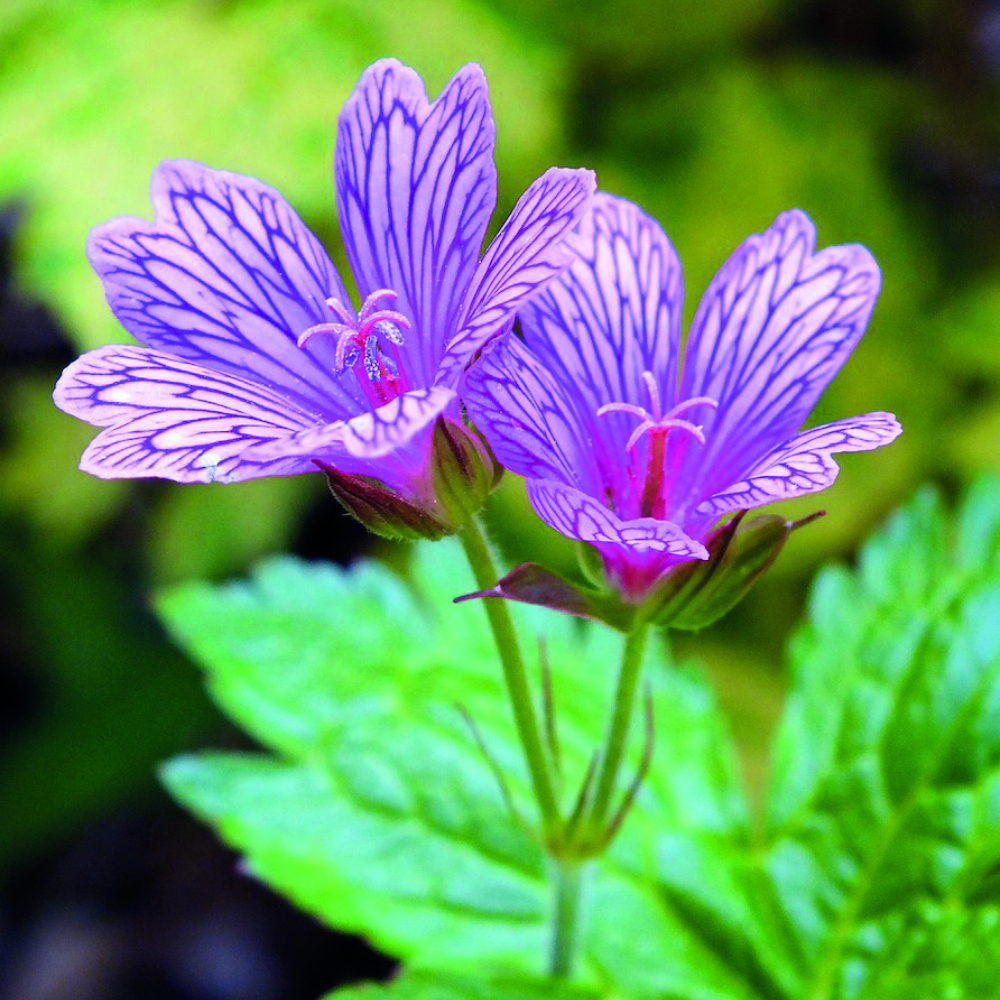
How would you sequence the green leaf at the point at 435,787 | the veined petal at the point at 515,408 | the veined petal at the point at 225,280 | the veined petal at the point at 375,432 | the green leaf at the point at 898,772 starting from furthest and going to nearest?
1. the green leaf at the point at 435,787
2. the green leaf at the point at 898,772
3. the veined petal at the point at 225,280
4. the veined petal at the point at 515,408
5. the veined petal at the point at 375,432

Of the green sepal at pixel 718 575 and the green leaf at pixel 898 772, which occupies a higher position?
the green sepal at pixel 718 575

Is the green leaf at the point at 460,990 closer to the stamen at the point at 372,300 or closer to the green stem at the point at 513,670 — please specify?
the green stem at the point at 513,670

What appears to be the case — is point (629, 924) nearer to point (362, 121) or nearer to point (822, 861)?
point (822, 861)

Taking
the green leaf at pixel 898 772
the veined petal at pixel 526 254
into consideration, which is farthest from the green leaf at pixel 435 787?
the veined petal at pixel 526 254

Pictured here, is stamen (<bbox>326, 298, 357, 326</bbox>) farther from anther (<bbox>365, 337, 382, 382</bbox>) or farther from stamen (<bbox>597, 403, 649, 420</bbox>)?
stamen (<bbox>597, 403, 649, 420</bbox>)

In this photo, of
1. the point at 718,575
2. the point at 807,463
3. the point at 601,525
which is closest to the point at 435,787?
the point at 718,575
